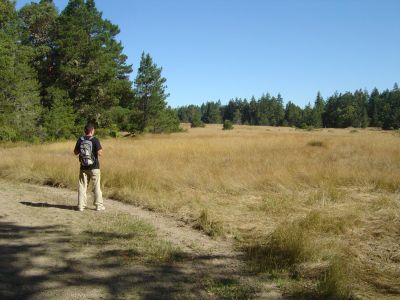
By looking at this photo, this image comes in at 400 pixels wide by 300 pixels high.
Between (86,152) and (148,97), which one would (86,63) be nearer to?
(148,97)

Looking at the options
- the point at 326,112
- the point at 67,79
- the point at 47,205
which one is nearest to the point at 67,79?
the point at 67,79

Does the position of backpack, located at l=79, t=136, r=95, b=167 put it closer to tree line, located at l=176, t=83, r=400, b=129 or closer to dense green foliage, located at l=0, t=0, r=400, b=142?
dense green foliage, located at l=0, t=0, r=400, b=142

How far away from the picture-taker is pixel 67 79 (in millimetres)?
34094

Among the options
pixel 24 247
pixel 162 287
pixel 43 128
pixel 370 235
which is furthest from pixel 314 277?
pixel 43 128

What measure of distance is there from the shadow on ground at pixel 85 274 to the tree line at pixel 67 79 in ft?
68.5

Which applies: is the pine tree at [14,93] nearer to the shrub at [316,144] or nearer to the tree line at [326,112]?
the shrub at [316,144]

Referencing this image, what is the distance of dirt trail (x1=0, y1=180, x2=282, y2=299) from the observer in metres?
4.51

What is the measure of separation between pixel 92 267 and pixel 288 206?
15.5 feet

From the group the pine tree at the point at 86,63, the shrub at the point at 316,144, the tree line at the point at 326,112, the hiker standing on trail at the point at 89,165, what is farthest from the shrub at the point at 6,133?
the tree line at the point at 326,112

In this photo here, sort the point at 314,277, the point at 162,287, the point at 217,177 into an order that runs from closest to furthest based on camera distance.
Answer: the point at 162,287 < the point at 314,277 < the point at 217,177

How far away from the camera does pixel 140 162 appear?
14.3m

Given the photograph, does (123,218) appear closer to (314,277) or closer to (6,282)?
(6,282)

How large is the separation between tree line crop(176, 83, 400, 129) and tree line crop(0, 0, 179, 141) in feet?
126

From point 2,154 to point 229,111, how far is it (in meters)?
138
